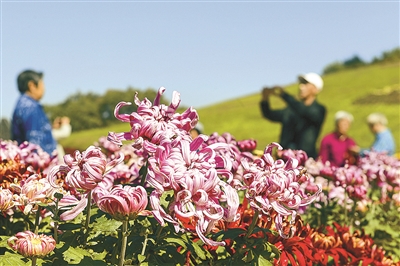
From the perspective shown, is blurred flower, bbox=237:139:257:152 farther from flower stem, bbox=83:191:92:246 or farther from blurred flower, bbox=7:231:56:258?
blurred flower, bbox=7:231:56:258

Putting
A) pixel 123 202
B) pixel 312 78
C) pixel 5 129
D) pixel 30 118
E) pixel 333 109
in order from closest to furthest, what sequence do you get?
pixel 123 202, pixel 30 118, pixel 312 78, pixel 5 129, pixel 333 109

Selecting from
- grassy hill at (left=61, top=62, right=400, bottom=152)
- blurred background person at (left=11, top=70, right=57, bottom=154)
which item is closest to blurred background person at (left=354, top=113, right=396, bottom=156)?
blurred background person at (left=11, top=70, right=57, bottom=154)

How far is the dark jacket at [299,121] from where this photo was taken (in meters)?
7.10

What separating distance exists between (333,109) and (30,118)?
35.1 meters

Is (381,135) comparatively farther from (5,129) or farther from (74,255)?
(74,255)

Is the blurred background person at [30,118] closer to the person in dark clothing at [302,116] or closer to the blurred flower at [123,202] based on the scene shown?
the person in dark clothing at [302,116]

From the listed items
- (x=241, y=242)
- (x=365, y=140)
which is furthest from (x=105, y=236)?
(x=365, y=140)

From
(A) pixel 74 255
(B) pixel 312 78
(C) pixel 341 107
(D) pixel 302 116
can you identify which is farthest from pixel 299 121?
(C) pixel 341 107

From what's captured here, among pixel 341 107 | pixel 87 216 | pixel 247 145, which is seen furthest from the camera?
pixel 341 107

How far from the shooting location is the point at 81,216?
2152 millimetres

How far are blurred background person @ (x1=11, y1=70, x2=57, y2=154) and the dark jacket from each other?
8.95 ft

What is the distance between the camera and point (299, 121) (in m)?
7.20

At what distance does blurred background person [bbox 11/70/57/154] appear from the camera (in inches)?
230

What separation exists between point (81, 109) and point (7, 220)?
47.6m
